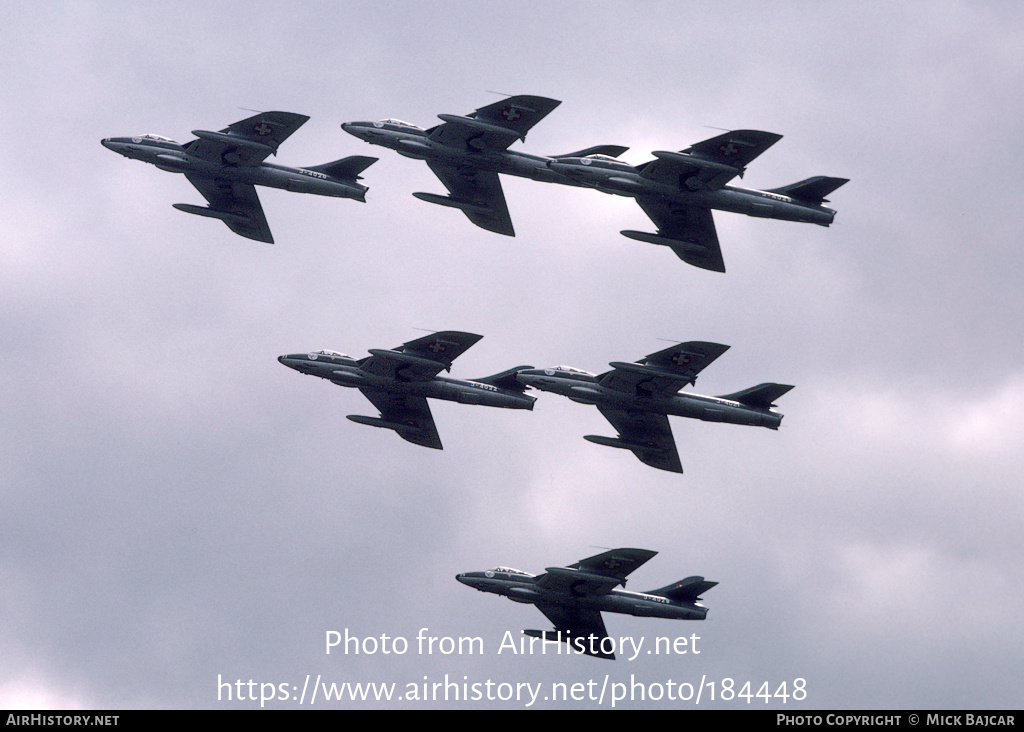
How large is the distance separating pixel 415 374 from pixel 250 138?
1726cm

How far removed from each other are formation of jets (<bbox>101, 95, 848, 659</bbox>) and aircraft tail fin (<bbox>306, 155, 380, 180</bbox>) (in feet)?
0.28

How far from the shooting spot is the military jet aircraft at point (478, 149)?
3607 inches

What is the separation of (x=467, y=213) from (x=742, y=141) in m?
18.3

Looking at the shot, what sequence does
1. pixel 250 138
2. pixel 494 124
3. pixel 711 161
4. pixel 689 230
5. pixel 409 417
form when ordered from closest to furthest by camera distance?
1. pixel 711 161
2. pixel 494 124
3. pixel 250 138
4. pixel 689 230
5. pixel 409 417

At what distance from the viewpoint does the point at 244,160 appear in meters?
97.0

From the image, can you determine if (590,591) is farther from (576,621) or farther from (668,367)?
(668,367)

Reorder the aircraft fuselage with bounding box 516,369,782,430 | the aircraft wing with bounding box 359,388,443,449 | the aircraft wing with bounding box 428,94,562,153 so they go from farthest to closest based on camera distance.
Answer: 1. the aircraft wing with bounding box 359,388,443,449
2. the aircraft fuselage with bounding box 516,369,782,430
3. the aircraft wing with bounding box 428,94,562,153

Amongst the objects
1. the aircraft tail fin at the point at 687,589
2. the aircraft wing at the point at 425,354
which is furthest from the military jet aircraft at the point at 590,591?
the aircraft wing at the point at 425,354

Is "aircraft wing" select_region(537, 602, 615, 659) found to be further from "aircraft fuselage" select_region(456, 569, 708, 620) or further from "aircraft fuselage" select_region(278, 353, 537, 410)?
"aircraft fuselage" select_region(278, 353, 537, 410)

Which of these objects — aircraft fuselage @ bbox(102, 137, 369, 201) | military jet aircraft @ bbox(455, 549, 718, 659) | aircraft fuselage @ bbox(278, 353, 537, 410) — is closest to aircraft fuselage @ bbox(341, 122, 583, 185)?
aircraft fuselage @ bbox(102, 137, 369, 201)

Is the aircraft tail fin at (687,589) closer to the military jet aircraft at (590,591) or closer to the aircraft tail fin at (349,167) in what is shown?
the military jet aircraft at (590,591)

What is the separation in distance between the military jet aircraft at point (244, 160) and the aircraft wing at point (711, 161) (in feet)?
58.8

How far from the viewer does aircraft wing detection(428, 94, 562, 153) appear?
3574 inches

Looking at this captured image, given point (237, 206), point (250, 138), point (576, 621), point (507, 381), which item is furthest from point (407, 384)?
point (576, 621)
